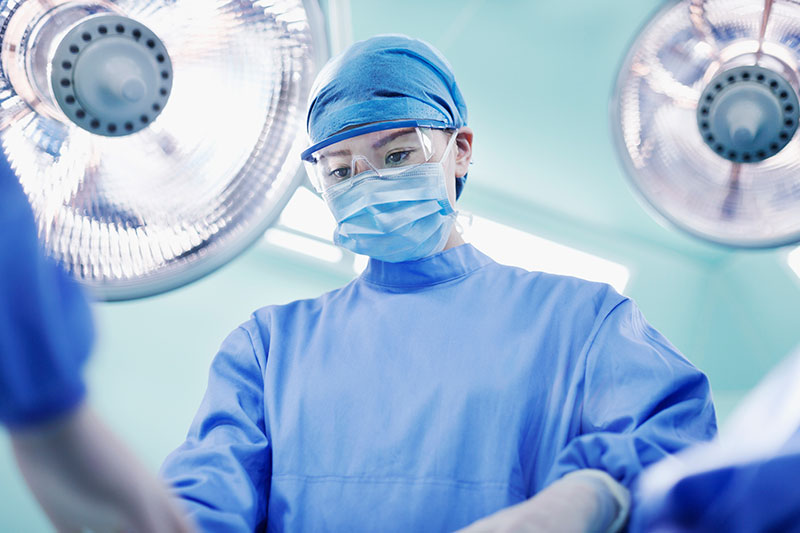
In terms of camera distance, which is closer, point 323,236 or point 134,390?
point 134,390

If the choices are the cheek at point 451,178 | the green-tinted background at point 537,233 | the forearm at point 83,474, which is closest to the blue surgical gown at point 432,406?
the cheek at point 451,178

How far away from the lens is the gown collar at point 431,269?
161 cm

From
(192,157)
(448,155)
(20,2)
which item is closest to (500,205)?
(448,155)

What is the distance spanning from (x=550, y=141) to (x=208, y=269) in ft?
6.11

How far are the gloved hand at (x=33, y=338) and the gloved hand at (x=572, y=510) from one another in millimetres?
555

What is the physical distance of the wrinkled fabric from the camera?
727mm

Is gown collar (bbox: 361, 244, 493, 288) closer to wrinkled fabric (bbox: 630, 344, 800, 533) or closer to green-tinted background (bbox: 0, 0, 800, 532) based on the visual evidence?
wrinkled fabric (bbox: 630, 344, 800, 533)

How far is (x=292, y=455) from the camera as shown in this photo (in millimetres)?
1381

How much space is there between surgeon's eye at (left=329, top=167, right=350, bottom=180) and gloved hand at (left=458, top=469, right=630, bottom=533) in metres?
0.79

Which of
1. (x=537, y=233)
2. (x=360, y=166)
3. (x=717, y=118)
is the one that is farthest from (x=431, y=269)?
(x=537, y=233)

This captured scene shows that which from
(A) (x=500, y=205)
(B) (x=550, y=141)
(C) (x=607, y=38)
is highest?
(C) (x=607, y=38)

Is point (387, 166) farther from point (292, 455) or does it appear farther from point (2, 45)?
point (2, 45)

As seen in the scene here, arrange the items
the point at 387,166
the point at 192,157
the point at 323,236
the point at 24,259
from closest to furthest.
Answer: the point at 24,259 → the point at 192,157 → the point at 387,166 → the point at 323,236

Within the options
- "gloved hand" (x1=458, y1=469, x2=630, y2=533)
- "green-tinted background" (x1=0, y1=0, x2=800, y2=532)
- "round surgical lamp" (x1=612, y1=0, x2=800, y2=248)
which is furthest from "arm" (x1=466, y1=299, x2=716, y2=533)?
"green-tinted background" (x1=0, y1=0, x2=800, y2=532)
